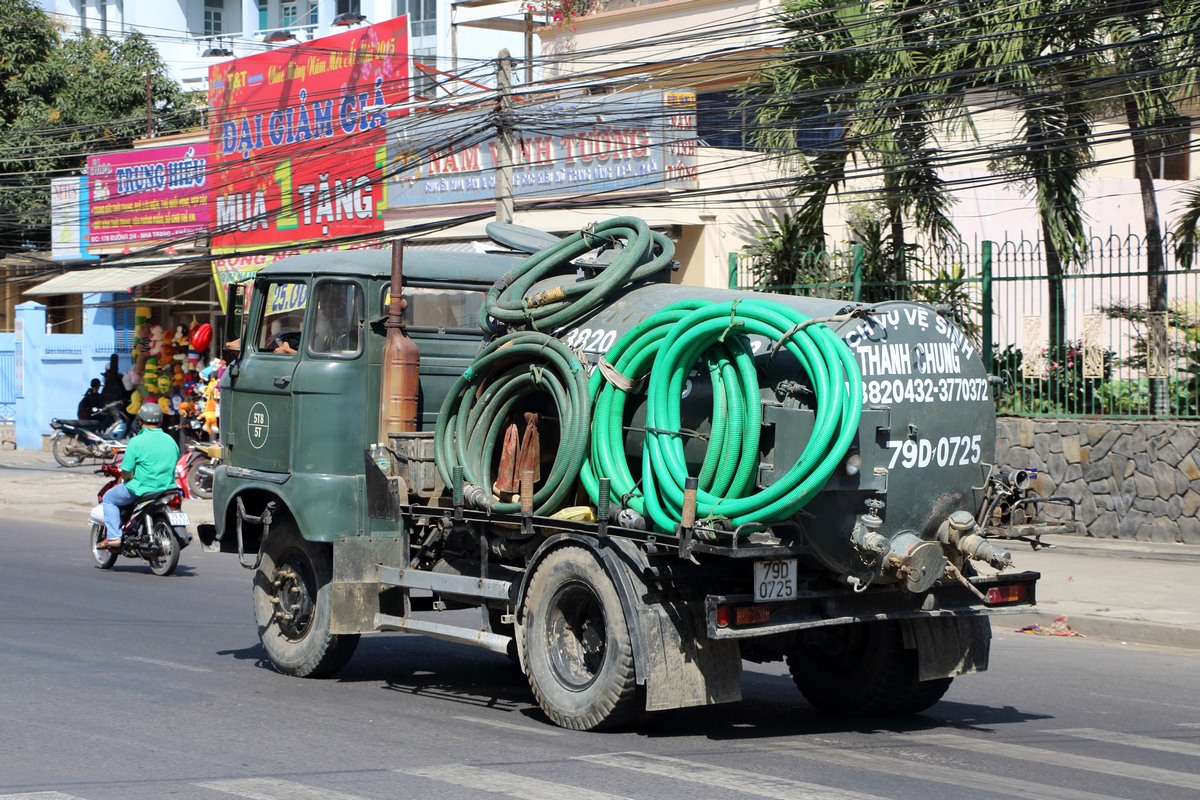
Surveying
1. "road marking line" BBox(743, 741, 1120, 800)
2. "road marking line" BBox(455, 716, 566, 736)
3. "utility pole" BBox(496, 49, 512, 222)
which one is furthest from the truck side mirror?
"utility pole" BBox(496, 49, 512, 222)

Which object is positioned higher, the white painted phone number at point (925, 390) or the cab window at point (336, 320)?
the cab window at point (336, 320)

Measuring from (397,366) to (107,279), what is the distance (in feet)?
75.7

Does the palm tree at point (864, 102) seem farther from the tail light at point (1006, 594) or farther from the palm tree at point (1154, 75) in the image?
the tail light at point (1006, 594)

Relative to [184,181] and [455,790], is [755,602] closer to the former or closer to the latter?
[455,790]

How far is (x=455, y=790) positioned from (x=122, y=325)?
27828 mm

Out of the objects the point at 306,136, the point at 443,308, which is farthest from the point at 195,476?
the point at 443,308

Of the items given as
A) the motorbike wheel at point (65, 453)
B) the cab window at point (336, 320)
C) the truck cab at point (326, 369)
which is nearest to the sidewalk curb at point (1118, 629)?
the truck cab at point (326, 369)

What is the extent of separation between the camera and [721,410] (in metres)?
7.02

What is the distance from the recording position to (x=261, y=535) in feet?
31.8

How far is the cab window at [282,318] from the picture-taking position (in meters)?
9.22

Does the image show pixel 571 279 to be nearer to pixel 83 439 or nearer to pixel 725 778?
pixel 725 778

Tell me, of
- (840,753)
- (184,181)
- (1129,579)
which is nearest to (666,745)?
(840,753)

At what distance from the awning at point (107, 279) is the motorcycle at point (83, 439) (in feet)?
8.26

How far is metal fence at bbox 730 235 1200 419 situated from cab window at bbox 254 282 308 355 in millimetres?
9043
